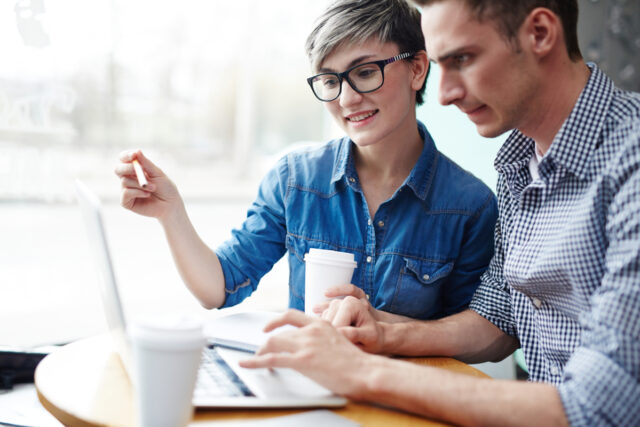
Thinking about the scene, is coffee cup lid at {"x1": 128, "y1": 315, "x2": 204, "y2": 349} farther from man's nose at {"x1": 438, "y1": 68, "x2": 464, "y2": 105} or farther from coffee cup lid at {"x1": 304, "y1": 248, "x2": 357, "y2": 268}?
man's nose at {"x1": 438, "y1": 68, "x2": 464, "y2": 105}

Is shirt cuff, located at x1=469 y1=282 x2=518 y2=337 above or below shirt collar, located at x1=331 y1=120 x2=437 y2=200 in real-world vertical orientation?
below

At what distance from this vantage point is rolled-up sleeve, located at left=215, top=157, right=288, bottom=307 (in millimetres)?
1572

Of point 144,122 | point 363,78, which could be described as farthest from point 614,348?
point 144,122

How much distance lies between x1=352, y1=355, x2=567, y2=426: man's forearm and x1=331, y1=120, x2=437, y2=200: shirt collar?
0.71 meters

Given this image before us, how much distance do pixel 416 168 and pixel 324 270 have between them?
1.71ft

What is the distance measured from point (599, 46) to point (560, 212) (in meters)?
1.51

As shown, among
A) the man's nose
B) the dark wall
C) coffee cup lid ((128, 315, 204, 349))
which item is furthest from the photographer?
the dark wall

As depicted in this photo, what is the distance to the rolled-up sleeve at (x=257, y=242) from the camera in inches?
61.9

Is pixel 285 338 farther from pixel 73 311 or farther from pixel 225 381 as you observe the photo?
pixel 73 311

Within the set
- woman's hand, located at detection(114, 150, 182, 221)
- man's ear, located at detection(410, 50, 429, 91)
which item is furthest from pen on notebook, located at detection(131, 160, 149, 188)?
man's ear, located at detection(410, 50, 429, 91)

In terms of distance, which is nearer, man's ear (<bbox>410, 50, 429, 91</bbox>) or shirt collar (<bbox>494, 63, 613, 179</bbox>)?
shirt collar (<bbox>494, 63, 613, 179</bbox>)

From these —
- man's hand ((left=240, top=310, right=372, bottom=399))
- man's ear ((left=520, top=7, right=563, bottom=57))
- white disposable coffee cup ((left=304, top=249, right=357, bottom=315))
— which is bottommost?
man's hand ((left=240, top=310, right=372, bottom=399))

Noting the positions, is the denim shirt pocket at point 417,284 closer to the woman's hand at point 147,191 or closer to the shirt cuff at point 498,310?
the shirt cuff at point 498,310

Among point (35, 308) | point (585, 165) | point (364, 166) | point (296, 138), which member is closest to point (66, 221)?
point (35, 308)
